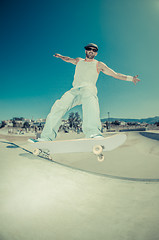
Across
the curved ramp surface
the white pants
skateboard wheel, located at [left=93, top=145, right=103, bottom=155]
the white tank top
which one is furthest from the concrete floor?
the curved ramp surface

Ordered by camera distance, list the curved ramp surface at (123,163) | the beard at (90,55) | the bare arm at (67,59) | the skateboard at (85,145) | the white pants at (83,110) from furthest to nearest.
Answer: the curved ramp surface at (123,163), the bare arm at (67,59), the beard at (90,55), the white pants at (83,110), the skateboard at (85,145)

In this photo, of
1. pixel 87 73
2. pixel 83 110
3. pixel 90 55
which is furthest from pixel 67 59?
pixel 83 110

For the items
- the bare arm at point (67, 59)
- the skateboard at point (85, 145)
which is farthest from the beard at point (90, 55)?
the skateboard at point (85, 145)

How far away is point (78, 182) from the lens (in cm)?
292

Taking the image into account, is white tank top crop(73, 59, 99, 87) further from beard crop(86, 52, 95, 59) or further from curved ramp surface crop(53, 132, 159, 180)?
curved ramp surface crop(53, 132, 159, 180)

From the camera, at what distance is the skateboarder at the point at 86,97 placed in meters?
4.42

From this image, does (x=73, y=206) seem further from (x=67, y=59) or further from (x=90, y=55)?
(x=67, y=59)

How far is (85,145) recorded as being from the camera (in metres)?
4.11

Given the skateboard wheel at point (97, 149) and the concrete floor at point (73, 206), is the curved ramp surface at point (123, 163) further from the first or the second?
the concrete floor at point (73, 206)

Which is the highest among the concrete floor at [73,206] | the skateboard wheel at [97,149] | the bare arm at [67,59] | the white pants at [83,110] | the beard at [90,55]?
the bare arm at [67,59]

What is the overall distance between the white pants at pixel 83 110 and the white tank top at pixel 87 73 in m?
0.19

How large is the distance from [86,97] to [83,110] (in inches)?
15.8

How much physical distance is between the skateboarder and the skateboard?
0.26m

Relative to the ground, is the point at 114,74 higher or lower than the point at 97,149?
higher
